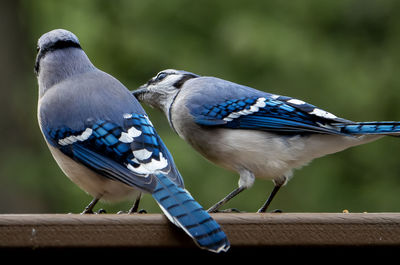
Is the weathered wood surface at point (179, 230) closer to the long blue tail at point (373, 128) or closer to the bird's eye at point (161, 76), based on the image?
the long blue tail at point (373, 128)

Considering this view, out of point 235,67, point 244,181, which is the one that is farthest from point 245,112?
point 235,67

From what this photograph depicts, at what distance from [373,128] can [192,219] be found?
1.46 metres

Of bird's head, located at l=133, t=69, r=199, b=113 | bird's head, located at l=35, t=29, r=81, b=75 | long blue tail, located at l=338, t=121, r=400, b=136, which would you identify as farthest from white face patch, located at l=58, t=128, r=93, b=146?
long blue tail, located at l=338, t=121, r=400, b=136

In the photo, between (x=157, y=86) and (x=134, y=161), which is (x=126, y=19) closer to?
(x=157, y=86)

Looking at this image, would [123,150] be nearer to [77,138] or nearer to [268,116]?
[77,138]

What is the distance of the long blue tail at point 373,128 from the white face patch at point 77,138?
121 cm

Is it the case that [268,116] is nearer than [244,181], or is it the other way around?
[244,181]

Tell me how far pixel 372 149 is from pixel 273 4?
1.78m

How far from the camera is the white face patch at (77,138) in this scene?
9.23 feet

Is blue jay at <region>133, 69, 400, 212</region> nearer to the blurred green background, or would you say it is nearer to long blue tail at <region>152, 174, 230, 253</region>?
long blue tail at <region>152, 174, 230, 253</region>

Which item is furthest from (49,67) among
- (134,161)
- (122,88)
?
(134,161)

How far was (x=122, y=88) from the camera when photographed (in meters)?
3.11

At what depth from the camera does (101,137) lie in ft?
8.97

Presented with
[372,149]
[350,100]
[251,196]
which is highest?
[350,100]
